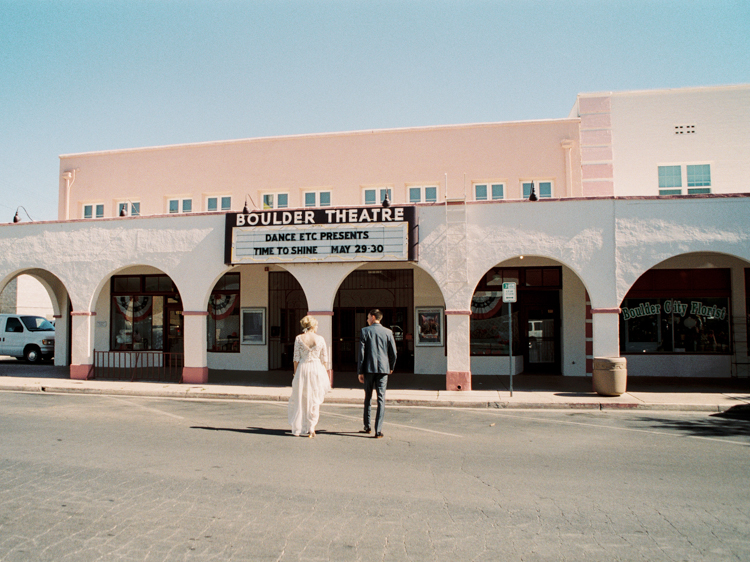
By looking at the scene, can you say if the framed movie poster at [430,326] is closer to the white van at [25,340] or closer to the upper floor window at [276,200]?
the upper floor window at [276,200]

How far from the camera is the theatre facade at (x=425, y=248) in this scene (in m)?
14.0

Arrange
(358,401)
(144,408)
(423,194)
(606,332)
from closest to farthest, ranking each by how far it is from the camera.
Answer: (144,408) < (358,401) < (606,332) < (423,194)

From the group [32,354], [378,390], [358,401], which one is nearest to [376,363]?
[378,390]

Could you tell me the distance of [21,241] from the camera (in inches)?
675

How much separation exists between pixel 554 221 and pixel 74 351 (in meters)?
14.0

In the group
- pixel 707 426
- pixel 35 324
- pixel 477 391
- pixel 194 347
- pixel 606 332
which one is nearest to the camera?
pixel 707 426

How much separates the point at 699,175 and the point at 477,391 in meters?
10.9

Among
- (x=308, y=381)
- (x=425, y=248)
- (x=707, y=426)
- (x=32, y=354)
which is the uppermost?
(x=425, y=248)

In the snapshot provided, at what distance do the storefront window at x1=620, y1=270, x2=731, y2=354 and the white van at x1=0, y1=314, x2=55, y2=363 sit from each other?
21464 mm

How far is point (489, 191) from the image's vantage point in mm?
17969

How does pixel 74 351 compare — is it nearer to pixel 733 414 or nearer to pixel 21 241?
pixel 21 241

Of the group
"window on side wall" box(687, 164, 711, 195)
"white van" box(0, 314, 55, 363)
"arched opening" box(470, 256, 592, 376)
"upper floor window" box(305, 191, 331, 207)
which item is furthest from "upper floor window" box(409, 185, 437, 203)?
"white van" box(0, 314, 55, 363)

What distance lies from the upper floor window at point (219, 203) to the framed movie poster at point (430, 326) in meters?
7.65

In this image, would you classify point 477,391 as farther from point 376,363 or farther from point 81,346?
point 81,346
